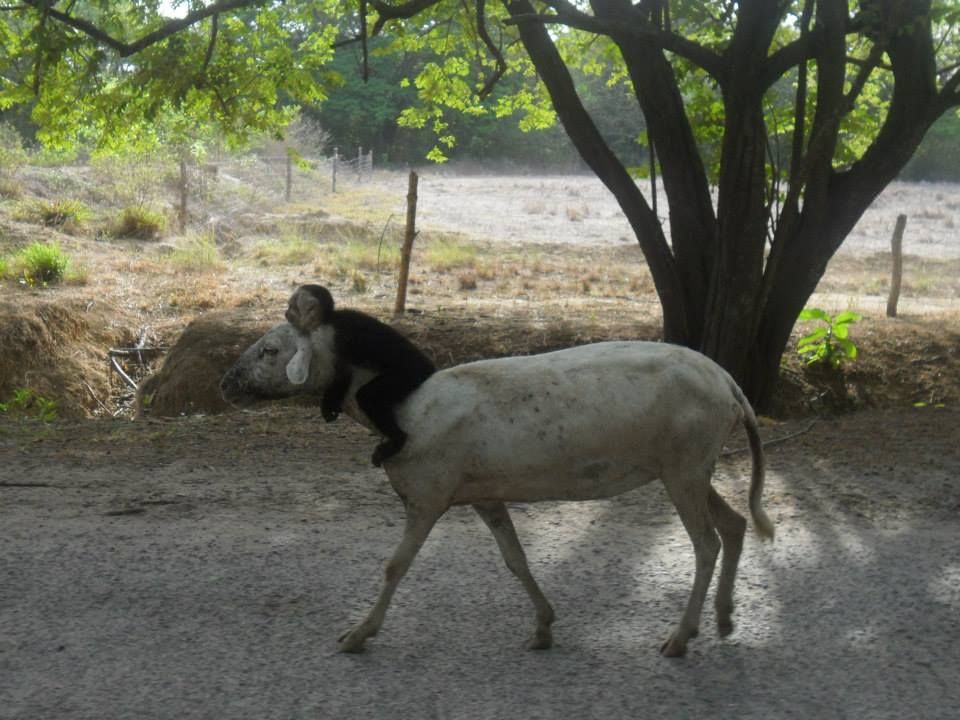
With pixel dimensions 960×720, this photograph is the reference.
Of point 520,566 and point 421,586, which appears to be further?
point 421,586

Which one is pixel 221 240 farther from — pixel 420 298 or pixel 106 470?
pixel 106 470

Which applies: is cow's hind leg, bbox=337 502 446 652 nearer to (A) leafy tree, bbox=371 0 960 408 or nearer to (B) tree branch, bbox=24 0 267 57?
(A) leafy tree, bbox=371 0 960 408

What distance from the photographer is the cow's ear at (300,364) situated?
5152 millimetres

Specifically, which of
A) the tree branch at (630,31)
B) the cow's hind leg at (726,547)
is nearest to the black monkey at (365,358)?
the cow's hind leg at (726,547)

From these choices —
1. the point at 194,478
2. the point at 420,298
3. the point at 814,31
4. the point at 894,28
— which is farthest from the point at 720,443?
the point at 420,298

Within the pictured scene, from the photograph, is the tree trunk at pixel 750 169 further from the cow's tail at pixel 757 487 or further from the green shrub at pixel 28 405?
the green shrub at pixel 28 405

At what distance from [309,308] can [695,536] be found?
199 centimetres

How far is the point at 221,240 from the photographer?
28.3m

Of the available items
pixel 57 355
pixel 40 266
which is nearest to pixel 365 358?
pixel 57 355

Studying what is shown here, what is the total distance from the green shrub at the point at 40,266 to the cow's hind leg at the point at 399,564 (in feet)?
50.6

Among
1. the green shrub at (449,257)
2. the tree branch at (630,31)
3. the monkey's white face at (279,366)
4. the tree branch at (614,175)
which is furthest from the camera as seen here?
the green shrub at (449,257)

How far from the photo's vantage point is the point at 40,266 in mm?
19453

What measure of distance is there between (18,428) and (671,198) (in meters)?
6.69

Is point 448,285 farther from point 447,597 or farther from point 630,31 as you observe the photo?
point 447,597
